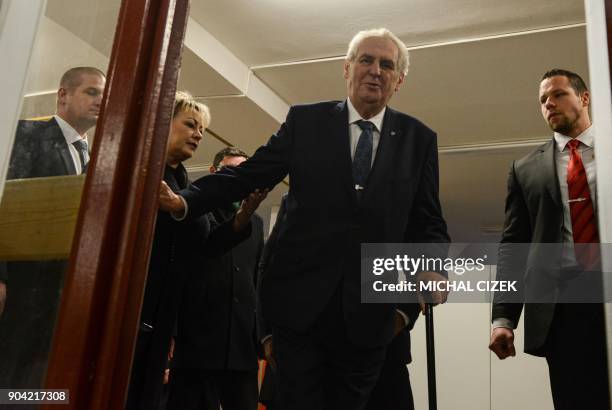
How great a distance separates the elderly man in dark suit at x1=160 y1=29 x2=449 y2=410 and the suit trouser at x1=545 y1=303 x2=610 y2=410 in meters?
0.33

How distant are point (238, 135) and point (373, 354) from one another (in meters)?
3.48

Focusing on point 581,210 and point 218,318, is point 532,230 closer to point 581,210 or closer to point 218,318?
point 581,210

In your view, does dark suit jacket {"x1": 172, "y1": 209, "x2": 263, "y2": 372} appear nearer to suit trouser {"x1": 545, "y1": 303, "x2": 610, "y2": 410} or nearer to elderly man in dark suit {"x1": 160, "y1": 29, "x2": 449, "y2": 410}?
elderly man in dark suit {"x1": 160, "y1": 29, "x2": 449, "y2": 410}

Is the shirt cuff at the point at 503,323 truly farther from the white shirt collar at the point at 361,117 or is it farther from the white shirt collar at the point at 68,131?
the white shirt collar at the point at 68,131

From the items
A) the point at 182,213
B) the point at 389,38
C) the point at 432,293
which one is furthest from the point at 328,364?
the point at 389,38

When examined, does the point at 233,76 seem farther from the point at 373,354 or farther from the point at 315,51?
the point at 373,354

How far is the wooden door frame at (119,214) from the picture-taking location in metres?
0.95

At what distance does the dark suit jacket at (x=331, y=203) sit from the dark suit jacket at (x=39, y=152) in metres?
0.44

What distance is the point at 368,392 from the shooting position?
1.50 metres

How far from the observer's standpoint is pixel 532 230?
184cm

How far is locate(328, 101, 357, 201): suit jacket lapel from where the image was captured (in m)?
1.58

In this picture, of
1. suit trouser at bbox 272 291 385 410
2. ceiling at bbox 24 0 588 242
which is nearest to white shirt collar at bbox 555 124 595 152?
suit trouser at bbox 272 291 385 410

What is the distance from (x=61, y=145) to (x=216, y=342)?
3.81ft

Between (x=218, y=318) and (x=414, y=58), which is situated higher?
(x=414, y=58)
